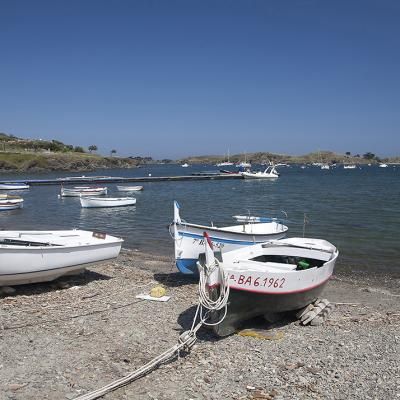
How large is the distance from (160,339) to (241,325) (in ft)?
6.56

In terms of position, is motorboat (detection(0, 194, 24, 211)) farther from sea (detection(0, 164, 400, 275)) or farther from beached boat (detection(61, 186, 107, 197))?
beached boat (detection(61, 186, 107, 197))

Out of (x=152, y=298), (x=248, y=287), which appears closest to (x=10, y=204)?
(x=152, y=298)

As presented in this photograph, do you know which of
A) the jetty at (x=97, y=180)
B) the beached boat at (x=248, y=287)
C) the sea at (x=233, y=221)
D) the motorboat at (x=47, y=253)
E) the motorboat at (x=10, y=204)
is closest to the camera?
the beached boat at (x=248, y=287)

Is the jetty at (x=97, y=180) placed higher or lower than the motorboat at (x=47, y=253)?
lower

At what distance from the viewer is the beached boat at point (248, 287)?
10336mm

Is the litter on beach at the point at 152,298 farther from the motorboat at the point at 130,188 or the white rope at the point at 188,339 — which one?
the motorboat at the point at 130,188

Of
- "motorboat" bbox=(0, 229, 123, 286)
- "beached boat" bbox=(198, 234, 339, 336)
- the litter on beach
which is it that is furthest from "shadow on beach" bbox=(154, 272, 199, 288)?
"beached boat" bbox=(198, 234, 339, 336)

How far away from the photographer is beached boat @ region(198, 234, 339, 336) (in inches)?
407

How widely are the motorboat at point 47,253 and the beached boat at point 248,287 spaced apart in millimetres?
4600

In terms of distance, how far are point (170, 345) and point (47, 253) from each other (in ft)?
17.3

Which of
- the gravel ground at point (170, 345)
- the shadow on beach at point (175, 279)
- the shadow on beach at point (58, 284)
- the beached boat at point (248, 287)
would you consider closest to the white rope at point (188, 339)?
the beached boat at point (248, 287)

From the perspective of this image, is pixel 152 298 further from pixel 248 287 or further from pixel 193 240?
pixel 248 287

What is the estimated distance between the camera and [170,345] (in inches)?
401

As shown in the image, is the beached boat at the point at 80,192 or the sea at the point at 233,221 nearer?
the sea at the point at 233,221
